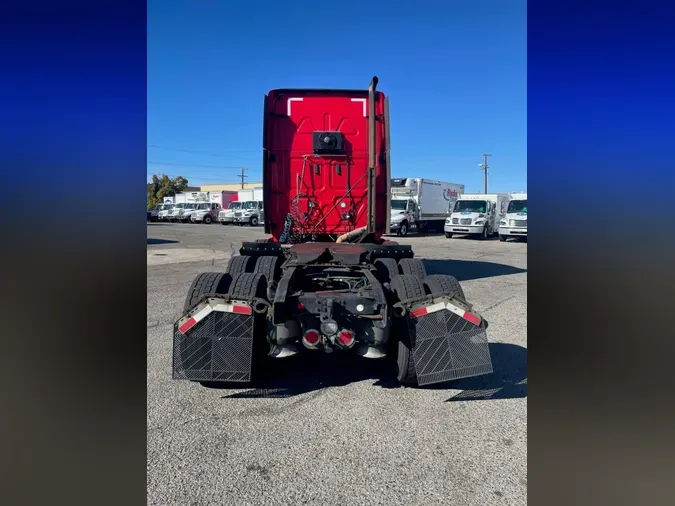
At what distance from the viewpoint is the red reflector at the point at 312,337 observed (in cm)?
380

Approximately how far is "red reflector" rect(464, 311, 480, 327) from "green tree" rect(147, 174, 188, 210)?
53529 mm

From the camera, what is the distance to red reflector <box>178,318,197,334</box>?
3807 millimetres

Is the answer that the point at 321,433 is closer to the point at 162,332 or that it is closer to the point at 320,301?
the point at 320,301

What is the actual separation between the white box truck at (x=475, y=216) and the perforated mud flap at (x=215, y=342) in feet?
70.7

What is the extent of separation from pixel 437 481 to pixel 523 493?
48cm

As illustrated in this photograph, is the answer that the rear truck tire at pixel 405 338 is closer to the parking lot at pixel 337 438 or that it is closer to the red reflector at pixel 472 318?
the parking lot at pixel 337 438

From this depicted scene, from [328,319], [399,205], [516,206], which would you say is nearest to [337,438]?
[328,319]

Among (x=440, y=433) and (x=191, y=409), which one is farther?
(x=191, y=409)

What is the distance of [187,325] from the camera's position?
3.81 m

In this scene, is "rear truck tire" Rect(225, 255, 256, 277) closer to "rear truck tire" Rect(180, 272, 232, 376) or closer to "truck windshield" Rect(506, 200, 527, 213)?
"rear truck tire" Rect(180, 272, 232, 376)

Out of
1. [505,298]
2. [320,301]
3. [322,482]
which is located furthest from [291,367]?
[505,298]

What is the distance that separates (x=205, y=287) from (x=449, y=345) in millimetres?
2137

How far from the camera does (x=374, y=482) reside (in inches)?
110

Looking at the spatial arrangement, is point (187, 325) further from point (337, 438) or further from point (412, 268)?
point (412, 268)
